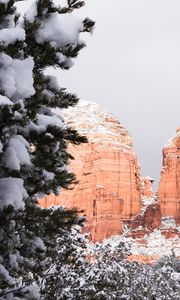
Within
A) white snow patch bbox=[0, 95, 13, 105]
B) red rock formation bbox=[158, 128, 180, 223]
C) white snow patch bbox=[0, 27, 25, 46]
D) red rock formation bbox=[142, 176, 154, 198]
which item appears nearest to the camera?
white snow patch bbox=[0, 95, 13, 105]

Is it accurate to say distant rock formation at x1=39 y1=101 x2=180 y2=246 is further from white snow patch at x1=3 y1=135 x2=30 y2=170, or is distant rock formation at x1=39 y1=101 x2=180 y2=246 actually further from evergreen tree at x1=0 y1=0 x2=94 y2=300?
white snow patch at x1=3 y1=135 x2=30 y2=170

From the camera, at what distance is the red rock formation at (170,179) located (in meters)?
120

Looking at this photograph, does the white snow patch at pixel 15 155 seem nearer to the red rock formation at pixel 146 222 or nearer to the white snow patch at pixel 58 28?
the white snow patch at pixel 58 28

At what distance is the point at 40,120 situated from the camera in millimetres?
5363

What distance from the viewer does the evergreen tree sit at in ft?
16.3

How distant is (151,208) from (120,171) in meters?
11.0

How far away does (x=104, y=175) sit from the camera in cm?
11456

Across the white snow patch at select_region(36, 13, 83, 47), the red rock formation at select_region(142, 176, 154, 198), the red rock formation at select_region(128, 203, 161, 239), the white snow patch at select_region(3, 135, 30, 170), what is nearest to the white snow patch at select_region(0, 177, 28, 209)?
the white snow patch at select_region(3, 135, 30, 170)

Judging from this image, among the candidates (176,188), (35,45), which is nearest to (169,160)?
(176,188)

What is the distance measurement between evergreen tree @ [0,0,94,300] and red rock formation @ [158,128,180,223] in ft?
377

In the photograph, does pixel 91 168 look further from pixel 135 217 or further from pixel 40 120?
pixel 40 120

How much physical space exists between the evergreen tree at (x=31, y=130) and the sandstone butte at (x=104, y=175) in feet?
325

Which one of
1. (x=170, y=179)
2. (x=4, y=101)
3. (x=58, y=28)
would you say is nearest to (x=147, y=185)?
(x=170, y=179)

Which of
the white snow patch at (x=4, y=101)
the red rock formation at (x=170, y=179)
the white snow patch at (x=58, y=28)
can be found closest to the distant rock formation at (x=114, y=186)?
the red rock formation at (x=170, y=179)
